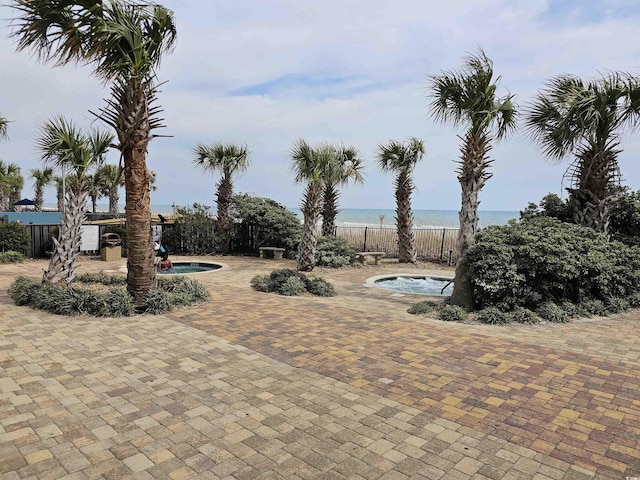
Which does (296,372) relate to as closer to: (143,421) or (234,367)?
(234,367)

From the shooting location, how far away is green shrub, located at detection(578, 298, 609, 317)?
301 inches

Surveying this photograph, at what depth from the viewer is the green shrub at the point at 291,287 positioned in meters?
9.24

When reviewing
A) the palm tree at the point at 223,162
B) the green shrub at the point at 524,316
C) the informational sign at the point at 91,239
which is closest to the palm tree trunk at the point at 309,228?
the palm tree at the point at 223,162

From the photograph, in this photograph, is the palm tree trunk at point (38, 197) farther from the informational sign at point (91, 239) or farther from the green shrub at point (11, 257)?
the green shrub at point (11, 257)

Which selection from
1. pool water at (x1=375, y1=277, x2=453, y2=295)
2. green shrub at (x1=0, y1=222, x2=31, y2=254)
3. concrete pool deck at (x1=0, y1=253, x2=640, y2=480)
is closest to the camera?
concrete pool deck at (x1=0, y1=253, x2=640, y2=480)

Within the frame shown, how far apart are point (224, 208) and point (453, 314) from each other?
12206mm

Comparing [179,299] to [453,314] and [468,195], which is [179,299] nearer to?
[453,314]

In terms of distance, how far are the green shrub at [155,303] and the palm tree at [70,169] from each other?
213cm

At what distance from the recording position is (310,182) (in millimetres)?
12992

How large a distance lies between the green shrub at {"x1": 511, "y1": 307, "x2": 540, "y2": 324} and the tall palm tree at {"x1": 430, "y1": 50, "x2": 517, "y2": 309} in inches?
34.9

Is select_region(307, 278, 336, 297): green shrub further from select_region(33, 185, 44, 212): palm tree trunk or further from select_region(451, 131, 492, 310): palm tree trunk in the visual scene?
select_region(33, 185, 44, 212): palm tree trunk

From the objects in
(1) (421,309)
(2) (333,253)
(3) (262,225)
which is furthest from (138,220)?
(3) (262,225)

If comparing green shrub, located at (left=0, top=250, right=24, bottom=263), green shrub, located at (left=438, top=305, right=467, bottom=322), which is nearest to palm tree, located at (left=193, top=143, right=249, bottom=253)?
green shrub, located at (left=0, top=250, right=24, bottom=263)

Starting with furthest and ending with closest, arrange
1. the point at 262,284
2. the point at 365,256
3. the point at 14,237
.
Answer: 1. the point at 365,256
2. the point at 14,237
3. the point at 262,284
